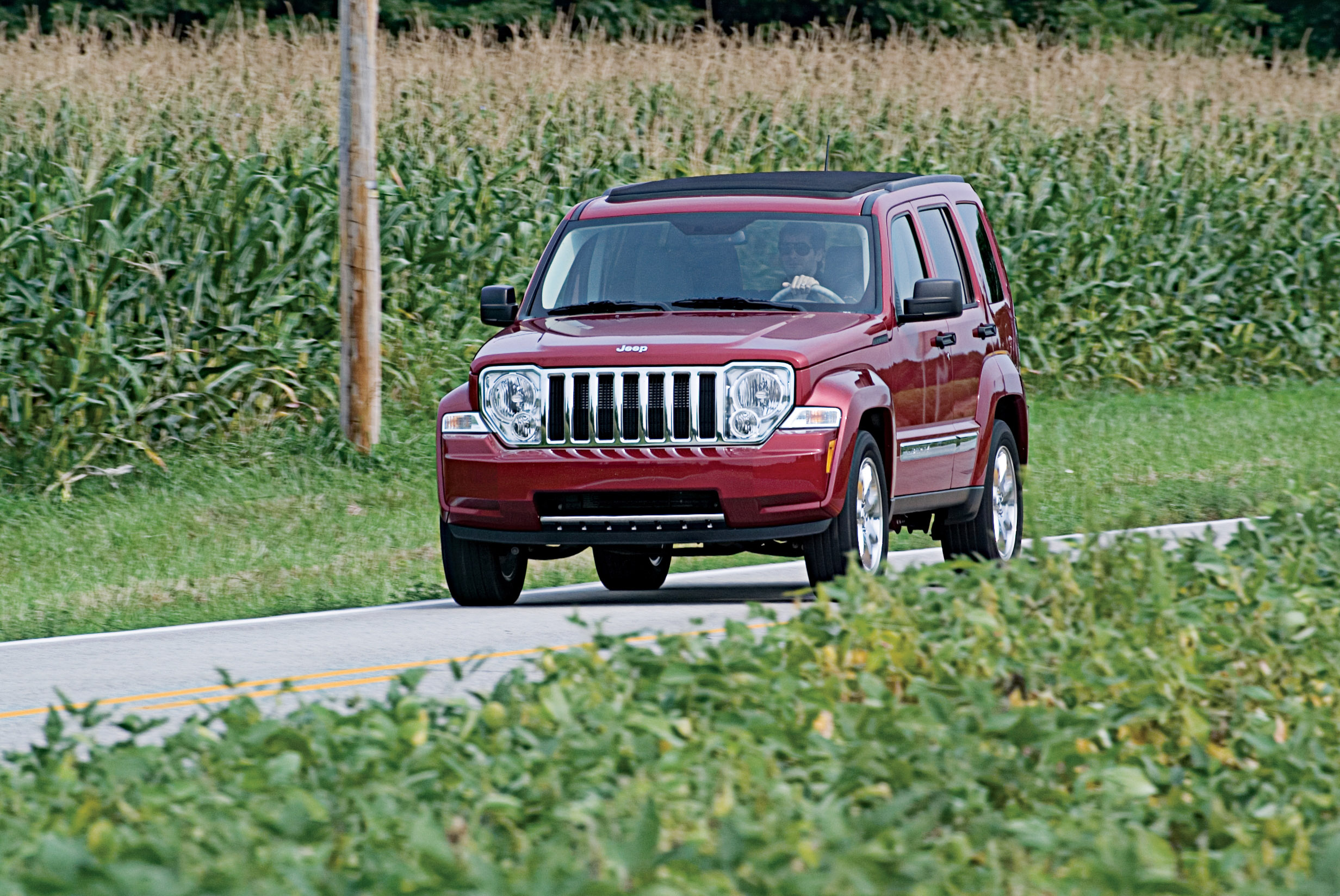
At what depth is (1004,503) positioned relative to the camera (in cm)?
1288

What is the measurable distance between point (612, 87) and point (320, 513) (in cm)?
984

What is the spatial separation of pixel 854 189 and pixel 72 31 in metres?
14.4

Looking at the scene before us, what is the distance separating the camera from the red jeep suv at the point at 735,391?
1046 centimetres

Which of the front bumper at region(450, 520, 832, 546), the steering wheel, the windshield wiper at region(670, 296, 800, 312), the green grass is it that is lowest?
the green grass

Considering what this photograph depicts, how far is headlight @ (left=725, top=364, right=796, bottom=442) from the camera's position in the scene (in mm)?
10391

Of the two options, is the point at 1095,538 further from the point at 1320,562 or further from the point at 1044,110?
the point at 1044,110

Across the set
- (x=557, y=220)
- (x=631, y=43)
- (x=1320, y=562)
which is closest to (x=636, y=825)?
(x=1320, y=562)

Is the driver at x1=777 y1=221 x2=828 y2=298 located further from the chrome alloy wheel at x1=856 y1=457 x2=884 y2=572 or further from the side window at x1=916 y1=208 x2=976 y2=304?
the chrome alloy wheel at x1=856 y1=457 x2=884 y2=572

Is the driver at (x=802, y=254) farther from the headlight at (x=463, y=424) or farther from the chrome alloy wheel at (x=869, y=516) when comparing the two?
the headlight at (x=463, y=424)

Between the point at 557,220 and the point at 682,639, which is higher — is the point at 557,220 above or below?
below

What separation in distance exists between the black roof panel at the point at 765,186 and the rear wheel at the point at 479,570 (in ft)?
7.14

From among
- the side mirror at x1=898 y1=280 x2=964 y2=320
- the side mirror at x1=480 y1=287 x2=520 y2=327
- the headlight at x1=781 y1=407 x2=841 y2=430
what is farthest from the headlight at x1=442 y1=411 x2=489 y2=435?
the side mirror at x1=898 y1=280 x2=964 y2=320

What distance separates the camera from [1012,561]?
7172 mm

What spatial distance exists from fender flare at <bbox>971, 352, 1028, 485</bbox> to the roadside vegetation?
5381mm
